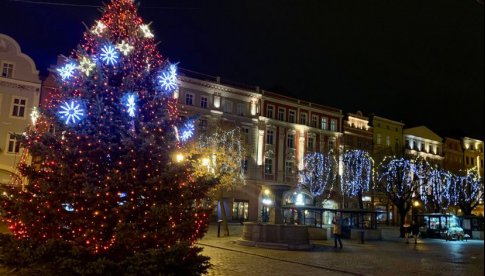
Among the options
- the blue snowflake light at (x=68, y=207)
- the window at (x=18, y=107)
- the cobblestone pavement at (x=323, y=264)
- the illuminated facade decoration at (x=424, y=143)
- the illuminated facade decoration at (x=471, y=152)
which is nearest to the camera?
the blue snowflake light at (x=68, y=207)

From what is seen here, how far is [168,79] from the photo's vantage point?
12273 mm

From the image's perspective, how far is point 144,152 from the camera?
10.8 metres

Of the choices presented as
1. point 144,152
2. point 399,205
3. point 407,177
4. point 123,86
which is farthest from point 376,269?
point 407,177

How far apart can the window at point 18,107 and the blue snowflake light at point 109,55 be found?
104 feet

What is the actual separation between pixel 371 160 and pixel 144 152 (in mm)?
41982

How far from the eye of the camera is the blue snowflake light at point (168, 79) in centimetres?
1212

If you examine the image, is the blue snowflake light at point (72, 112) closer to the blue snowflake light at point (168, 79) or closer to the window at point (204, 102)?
the blue snowflake light at point (168, 79)

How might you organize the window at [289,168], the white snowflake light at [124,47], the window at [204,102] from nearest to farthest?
the white snowflake light at [124,47], the window at [204,102], the window at [289,168]

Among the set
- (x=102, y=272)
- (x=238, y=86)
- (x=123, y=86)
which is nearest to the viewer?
(x=102, y=272)

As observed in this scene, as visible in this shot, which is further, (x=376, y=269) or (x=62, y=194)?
(x=376, y=269)

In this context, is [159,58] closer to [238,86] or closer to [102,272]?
[102,272]

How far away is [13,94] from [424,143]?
6185 cm

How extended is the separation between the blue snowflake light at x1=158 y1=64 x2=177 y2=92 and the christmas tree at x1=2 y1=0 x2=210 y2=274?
0.54 feet

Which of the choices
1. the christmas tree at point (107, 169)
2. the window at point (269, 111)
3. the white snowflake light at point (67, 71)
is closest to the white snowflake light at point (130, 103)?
the christmas tree at point (107, 169)
